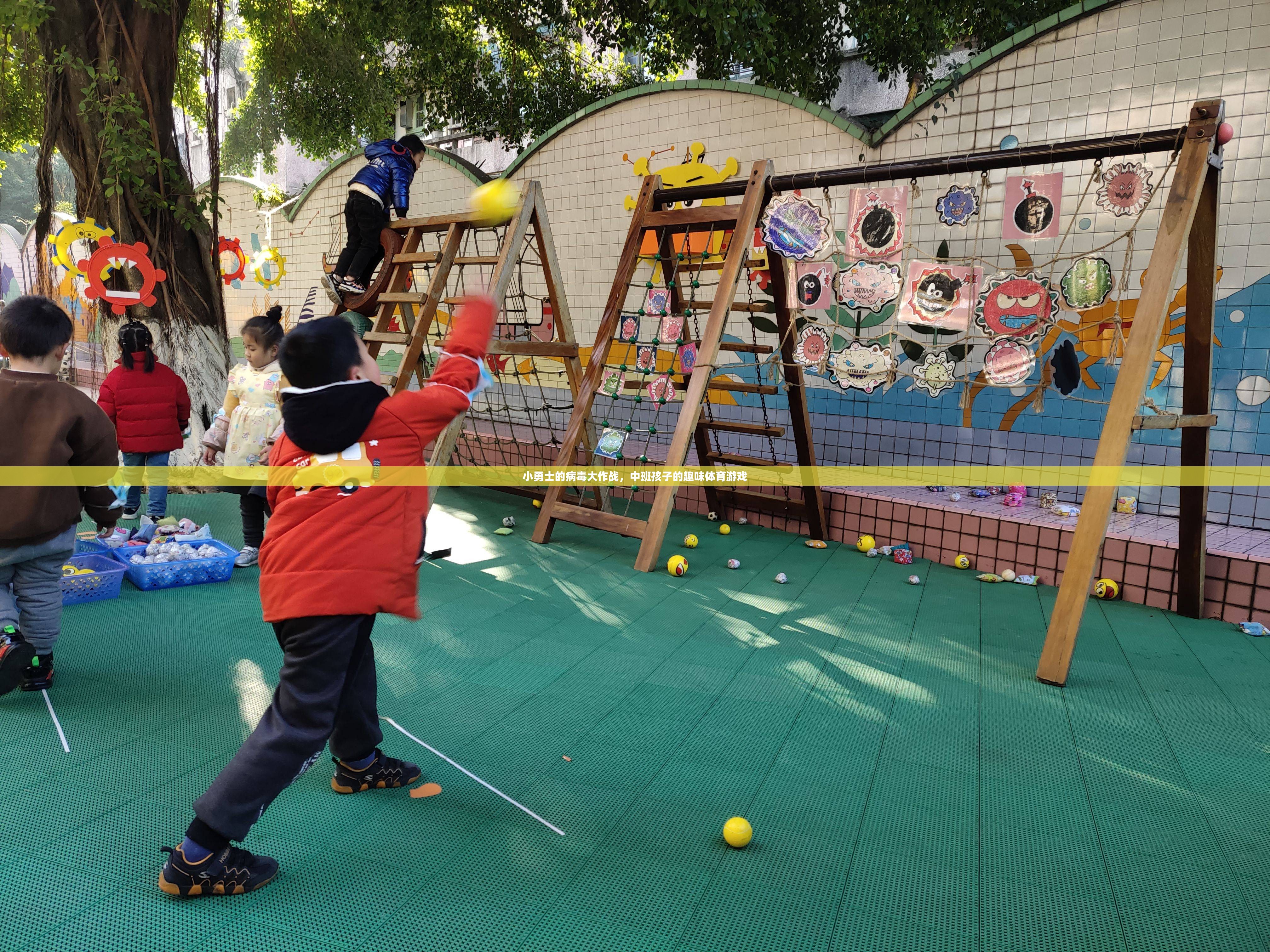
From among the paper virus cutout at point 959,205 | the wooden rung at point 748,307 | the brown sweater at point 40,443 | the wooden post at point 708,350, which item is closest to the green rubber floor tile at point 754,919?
A: the brown sweater at point 40,443

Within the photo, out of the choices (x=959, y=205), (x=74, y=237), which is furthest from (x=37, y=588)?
(x=959, y=205)

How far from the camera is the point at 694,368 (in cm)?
445

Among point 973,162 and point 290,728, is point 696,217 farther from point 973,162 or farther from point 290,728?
point 290,728

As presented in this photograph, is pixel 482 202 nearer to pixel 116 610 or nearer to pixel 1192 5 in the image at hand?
pixel 116 610

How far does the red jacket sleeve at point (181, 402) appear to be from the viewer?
5008 mm

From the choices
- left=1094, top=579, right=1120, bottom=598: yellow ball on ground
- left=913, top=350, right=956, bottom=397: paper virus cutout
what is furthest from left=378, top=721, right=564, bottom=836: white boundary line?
left=1094, top=579, right=1120, bottom=598: yellow ball on ground

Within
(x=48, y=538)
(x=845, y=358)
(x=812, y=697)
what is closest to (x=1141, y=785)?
(x=812, y=697)

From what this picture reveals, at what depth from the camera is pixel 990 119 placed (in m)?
5.03

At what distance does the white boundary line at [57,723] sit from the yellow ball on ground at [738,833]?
6.52ft

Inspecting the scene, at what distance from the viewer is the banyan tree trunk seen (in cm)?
554

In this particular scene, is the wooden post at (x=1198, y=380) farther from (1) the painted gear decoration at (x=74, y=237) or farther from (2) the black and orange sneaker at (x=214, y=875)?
(1) the painted gear decoration at (x=74, y=237)

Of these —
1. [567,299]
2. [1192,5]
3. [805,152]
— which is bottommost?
[567,299]

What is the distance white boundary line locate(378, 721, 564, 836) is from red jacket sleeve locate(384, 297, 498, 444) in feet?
3.34

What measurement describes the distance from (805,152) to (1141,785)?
4749 mm
